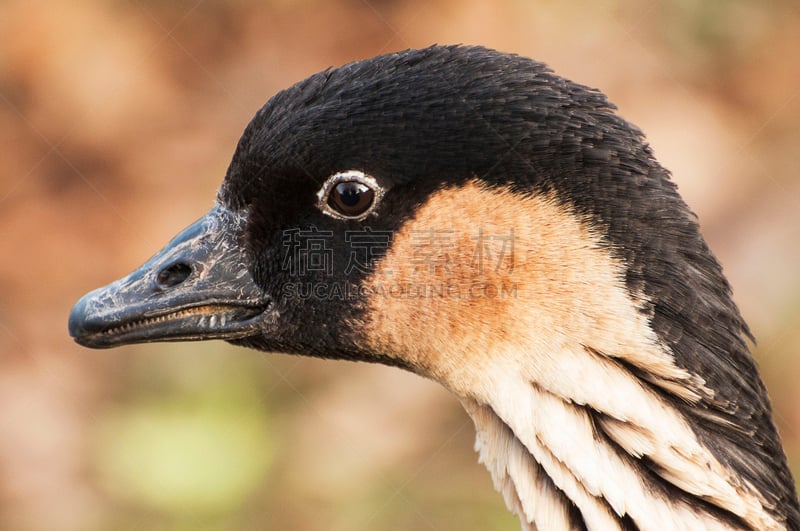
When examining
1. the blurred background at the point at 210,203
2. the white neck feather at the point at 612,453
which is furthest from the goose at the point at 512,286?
the blurred background at the point at 210,203

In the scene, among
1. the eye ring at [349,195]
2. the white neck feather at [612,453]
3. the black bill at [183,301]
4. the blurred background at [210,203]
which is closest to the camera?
the white neck feather at [612,453]

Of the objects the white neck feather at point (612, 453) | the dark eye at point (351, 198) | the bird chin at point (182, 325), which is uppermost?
the dark eye at point (351, 198)

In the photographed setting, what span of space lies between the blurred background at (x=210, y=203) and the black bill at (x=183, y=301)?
2954 mm

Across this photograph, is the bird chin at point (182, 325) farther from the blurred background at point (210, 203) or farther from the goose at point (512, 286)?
the blurred background at point (210, 203)

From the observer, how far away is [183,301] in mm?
3689

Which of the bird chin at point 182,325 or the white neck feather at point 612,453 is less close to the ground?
the white neck feather at point 612,453

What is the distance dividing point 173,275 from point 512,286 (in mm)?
1415

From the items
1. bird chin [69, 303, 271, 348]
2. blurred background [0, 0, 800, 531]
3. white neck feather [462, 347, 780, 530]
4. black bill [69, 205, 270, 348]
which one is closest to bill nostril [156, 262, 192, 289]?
black bill [69, 205, 270, 348]

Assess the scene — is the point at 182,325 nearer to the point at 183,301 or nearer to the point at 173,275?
the point at 183,301

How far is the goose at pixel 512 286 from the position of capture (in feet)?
9.86

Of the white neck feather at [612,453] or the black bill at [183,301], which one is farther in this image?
the black bill at [183,301]

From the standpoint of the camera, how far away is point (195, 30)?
360 inches

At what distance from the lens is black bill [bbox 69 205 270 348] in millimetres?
3697

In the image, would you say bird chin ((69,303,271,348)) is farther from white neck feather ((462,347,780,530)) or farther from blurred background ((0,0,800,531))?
blurred background ((0,0,800,531))
